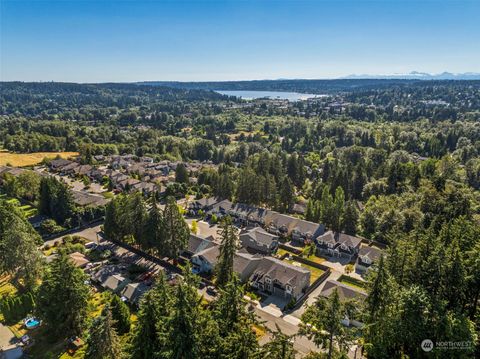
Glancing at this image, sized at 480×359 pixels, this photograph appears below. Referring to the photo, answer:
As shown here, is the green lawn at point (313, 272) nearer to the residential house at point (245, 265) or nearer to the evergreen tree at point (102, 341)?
the residential house at point (245, 265)

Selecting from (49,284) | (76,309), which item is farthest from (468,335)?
(49,284)

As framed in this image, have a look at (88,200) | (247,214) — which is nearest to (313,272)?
(247,214)

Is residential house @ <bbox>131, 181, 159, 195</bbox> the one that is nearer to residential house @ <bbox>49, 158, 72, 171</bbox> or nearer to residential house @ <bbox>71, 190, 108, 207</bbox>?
residential house @ <bbox>71, 190, 108, 207</bbox>

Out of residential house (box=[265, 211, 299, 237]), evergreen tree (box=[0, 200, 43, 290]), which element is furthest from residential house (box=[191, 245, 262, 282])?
evergreen tree (box=[0, 200, 43, 290])

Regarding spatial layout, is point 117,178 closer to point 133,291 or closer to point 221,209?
point 221,209

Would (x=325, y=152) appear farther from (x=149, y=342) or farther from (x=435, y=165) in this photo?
(x=149, y=342)
